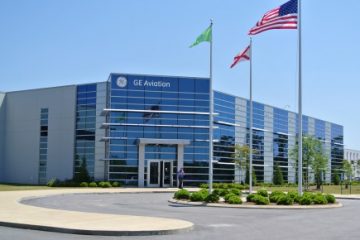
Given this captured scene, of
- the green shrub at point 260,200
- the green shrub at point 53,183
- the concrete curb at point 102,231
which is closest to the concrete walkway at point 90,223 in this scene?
the concrete curb at point 102,231

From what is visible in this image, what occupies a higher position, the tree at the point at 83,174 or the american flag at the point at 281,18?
the american flag at the point at 281,18

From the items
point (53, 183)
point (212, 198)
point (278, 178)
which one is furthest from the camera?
point (278, 178)

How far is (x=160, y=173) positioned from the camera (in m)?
49.9

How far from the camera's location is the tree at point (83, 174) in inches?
1975

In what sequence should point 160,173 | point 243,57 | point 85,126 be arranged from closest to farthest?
1. point 243,57
2. point 160,173
3. point 85,126

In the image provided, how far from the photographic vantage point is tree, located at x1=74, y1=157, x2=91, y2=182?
5016 cm

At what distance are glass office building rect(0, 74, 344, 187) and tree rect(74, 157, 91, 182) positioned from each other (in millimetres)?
329

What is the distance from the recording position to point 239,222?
55.9ft

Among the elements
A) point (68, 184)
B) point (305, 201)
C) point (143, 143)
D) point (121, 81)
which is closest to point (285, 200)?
point (305, 201)

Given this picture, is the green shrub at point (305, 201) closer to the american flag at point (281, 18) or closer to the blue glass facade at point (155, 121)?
the american flag at point (281, 18)

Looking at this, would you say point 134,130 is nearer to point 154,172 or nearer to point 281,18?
point 154,172

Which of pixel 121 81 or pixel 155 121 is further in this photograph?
pixel 155 121

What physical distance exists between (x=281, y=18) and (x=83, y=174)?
98.2 ft

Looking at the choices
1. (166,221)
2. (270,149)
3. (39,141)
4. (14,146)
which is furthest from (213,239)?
(270,149)
